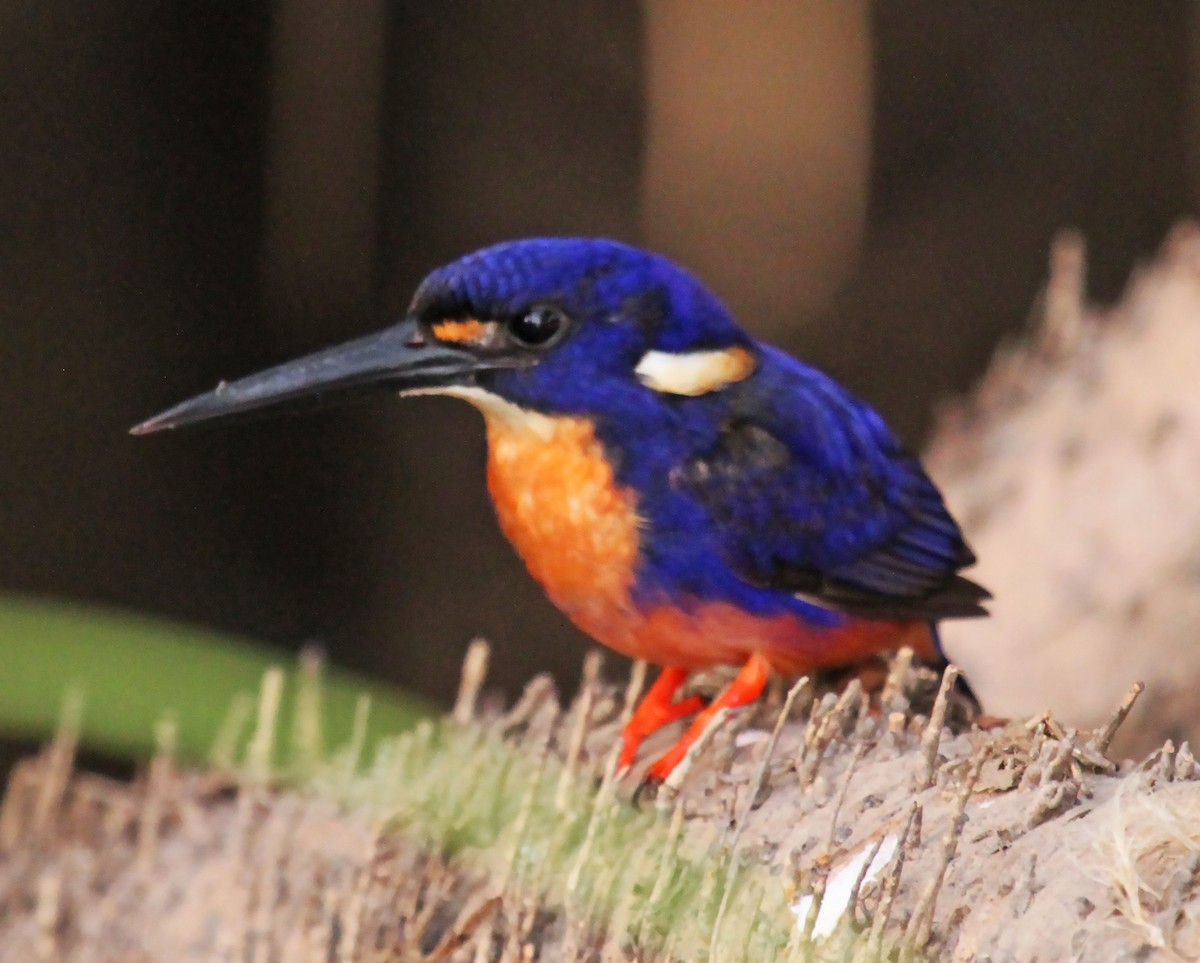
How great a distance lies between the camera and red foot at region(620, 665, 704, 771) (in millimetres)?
1551

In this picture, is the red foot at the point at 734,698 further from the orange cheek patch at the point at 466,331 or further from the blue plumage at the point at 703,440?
the orange cheek patch at the point at 466,331

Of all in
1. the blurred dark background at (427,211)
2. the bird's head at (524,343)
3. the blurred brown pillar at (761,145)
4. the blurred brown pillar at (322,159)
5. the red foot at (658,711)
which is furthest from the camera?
the blurred brown pillar at (761,145)

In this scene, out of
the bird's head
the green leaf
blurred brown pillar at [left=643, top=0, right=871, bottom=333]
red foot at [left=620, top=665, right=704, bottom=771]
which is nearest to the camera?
the green leaf

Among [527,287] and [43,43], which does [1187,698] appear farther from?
[43,43]

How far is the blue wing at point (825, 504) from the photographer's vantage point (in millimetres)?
1431

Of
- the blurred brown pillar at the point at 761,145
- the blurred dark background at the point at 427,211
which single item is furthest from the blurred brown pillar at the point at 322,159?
the blurred brown pillar at the point at 761,145

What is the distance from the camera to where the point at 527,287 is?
135cm

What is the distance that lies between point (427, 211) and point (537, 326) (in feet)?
2.53

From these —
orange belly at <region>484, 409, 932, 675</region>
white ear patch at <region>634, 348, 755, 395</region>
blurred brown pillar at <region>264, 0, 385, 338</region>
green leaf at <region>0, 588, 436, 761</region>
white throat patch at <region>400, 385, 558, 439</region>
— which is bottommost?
green leaf at <region>0, 588, 436, 761</region>

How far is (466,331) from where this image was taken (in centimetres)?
136

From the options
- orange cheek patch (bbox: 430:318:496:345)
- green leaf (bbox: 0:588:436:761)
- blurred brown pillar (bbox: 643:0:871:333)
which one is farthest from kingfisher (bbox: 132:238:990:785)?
blurred brown pillar (bbox: 643:0:871:333)

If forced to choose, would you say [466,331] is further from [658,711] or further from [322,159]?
[322,159]

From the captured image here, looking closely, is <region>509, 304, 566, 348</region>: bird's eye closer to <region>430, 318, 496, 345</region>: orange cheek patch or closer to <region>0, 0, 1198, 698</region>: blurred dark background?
<region>430, 318, 496, 345</region>: orange cheek patch

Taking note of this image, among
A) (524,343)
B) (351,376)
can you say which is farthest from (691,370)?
(351,376)
